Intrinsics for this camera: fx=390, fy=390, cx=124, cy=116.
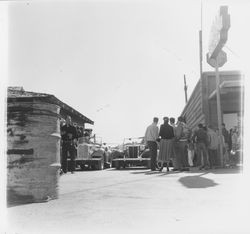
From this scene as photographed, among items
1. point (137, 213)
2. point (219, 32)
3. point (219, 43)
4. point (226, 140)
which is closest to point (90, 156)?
point (226, 140)

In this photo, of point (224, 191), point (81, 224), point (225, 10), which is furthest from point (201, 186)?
point (225, 10)

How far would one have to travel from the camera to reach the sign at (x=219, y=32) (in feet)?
40.0

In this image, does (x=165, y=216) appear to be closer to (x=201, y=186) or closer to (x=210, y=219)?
(x=210, y=219)

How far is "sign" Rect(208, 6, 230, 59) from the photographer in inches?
480

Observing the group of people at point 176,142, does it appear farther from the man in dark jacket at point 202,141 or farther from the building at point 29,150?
the building at point 29,150

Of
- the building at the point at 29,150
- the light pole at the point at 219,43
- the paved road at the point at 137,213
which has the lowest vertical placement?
the paved road at the point at 137,213

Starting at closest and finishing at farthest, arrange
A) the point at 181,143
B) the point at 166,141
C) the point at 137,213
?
the point at 137,213, the point at 166,141, the point at 181,143

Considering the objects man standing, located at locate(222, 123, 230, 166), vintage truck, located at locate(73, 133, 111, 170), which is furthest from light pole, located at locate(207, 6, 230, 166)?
vintage truck, located at locate(73, 133, 111, 170)

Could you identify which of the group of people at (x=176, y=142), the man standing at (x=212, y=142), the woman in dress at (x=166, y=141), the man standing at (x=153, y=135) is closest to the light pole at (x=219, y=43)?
the man standing at (x=212, y=142)

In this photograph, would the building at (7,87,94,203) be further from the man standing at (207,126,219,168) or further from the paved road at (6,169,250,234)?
the man standing at (207,126,219,168)

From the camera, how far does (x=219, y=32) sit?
1263 cm

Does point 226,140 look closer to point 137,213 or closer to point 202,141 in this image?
point 202,141

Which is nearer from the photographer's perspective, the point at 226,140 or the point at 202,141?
the point at 202,141

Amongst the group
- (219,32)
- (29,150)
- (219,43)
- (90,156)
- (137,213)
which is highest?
(219,32)
